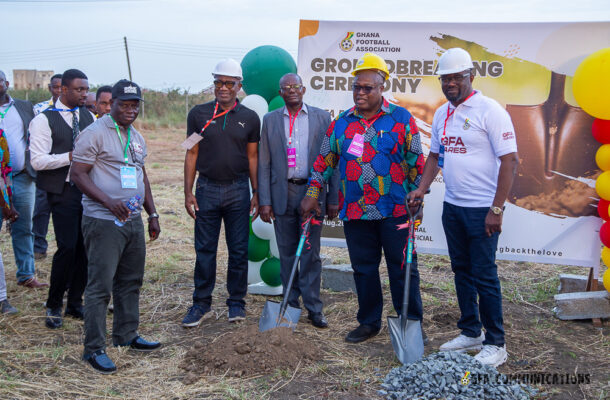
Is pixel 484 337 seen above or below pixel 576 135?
below

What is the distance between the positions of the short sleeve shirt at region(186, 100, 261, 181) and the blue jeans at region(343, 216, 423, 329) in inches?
46.6

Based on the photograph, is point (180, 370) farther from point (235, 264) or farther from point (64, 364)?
point (235, 264)

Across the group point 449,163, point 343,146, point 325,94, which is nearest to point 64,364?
point 343,146

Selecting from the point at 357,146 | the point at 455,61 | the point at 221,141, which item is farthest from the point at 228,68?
the point at 455,61

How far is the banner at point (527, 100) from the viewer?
583cm

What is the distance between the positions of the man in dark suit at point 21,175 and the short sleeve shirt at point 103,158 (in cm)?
219

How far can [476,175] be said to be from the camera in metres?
4.41

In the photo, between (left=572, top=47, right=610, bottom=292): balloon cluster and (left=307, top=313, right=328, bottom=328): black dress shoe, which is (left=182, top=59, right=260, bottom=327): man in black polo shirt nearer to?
(left=307, top=313, right=328, bottom=328): black dress shoe

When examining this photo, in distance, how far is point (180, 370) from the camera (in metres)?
4.42

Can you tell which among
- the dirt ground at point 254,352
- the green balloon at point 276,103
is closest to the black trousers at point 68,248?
the dirt ground at point 254,352

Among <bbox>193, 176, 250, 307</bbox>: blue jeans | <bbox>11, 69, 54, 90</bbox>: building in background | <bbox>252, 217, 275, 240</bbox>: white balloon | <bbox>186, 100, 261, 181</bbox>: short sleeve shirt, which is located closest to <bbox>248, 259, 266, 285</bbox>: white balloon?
<bbox>252, 217, 275, 240</bbox>: white balloon

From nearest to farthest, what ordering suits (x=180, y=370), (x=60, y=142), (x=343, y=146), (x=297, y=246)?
1. (x=180, y=370)
2. (x=343, y=146)
3. (x=60, y=142)
4. (x=297, y=246)

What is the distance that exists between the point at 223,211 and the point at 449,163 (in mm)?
2106

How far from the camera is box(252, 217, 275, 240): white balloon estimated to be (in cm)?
625
